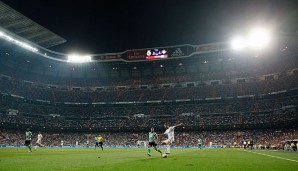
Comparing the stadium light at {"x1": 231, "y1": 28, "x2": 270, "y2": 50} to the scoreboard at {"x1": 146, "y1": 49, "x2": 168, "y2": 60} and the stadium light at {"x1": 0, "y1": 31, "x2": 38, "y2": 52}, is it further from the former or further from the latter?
the stadium light at {"x1": 0, "y1": 31, "x2": 38, "y2": 52}

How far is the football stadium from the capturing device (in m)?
65.8

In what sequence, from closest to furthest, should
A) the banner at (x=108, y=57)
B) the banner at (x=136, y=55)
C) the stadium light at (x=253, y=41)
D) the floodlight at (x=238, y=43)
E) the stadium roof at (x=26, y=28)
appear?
1. the stadium roof at (x=26, y=28)
2. the stadium light at (x=253, y=41)
3. the floodlight at (x=238, y=43)
4. the banner at (x=136, y=55)
5. the banner at (x=108, y=57)

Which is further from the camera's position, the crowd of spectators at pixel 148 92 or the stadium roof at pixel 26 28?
the crowd of spectators at pixel 148 92

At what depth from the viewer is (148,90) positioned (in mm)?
88188

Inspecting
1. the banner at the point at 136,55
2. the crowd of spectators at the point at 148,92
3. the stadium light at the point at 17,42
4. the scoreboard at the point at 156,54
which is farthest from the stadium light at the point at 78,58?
the scoreboard at the point at 156,54

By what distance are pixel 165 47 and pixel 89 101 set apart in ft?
101

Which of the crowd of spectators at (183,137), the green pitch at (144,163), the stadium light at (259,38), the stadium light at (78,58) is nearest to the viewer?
the green pitch at (144,163)

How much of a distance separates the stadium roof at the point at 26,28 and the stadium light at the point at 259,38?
4959cm

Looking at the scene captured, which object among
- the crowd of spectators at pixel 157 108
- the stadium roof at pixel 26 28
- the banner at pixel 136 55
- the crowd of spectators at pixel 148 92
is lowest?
the crowd of spectators at pixel 157 108

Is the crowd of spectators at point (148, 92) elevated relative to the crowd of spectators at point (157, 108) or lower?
elevated

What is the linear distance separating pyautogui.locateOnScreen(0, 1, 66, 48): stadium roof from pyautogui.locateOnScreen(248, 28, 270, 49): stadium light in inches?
1952

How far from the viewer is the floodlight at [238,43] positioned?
7109cm

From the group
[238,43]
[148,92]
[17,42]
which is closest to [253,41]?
[238,43]

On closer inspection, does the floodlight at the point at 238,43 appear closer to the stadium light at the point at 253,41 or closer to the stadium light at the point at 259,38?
the stadium light at the point at 253,41
